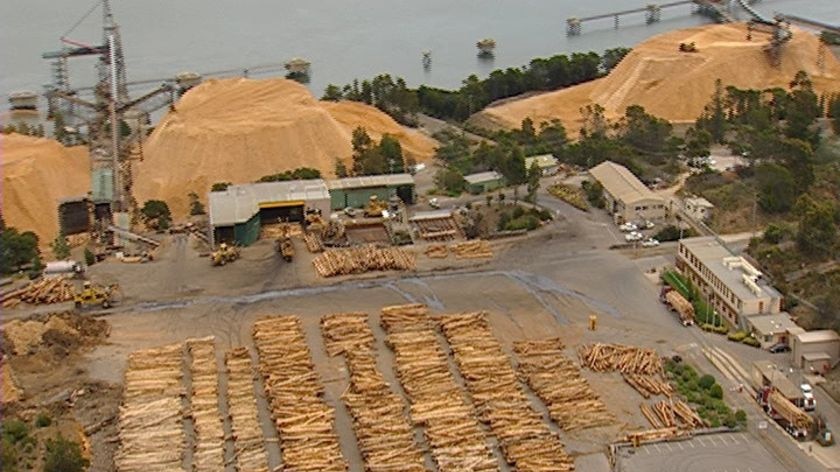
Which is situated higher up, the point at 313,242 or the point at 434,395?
the point at 313,242

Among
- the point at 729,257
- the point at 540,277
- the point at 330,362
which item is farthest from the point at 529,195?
the point at 330,362

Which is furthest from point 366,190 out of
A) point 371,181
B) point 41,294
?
point 41,294

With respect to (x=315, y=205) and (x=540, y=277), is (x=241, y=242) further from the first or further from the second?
(x=540, y=277)

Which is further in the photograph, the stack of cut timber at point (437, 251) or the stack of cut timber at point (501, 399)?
the stack of cut timber at point (437, 251)

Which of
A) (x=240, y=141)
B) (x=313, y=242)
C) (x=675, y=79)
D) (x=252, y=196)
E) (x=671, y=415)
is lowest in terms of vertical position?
(x=671, y=415)

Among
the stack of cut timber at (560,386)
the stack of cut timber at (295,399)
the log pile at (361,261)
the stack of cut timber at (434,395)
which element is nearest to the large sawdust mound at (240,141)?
the log pile at (361,261)

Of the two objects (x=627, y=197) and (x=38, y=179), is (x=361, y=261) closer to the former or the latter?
(x=627, y=197)

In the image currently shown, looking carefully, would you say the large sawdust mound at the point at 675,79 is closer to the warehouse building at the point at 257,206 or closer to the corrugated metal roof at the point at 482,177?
the corrugated metal roof at the point at 482,177
